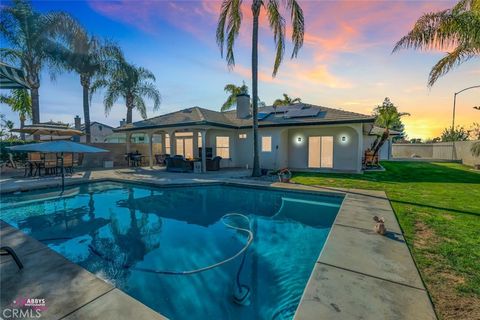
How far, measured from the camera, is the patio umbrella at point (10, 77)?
370 centimetres

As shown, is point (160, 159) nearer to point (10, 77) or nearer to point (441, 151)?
point (10, 77)

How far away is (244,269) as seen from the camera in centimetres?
417

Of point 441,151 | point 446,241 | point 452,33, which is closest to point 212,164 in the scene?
point 446,241

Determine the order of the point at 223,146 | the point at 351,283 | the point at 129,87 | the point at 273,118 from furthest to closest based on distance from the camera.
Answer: the point at 129,87 < the point at 223,146 < the point at 273,118 < the point at 351,283

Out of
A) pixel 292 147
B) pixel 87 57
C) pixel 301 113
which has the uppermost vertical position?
pixel 87 57

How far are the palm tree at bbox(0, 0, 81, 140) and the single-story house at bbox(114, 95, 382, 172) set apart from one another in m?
7.10

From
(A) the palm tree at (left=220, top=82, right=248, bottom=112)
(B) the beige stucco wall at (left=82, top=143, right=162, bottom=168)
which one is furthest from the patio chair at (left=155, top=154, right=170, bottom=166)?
(A) the palm tree at (left=220, top=82, right=248, bottom=112)

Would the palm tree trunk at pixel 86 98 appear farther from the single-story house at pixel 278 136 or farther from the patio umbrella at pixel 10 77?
the patio umbrella at pixel 10 77

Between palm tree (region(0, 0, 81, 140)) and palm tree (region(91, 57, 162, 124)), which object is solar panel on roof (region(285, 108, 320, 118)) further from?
palm tree (region(0, 0, 81, 140))

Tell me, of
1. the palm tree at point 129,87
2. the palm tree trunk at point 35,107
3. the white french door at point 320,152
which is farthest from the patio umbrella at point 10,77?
the palm tree at point 129,87

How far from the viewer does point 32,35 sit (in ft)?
51.2

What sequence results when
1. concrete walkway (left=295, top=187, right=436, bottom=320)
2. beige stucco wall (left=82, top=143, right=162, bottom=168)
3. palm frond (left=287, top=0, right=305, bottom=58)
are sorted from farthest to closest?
beige stucco wall (left=82, top=143, right=162, bottom=168), palm frond (left=287, top=0, right=305, bottom=58), concrete walkway (left=295, top=187, right=436, bottom=320)

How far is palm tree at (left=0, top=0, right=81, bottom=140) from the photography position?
1531 cm

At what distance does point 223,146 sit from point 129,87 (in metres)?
11.1
